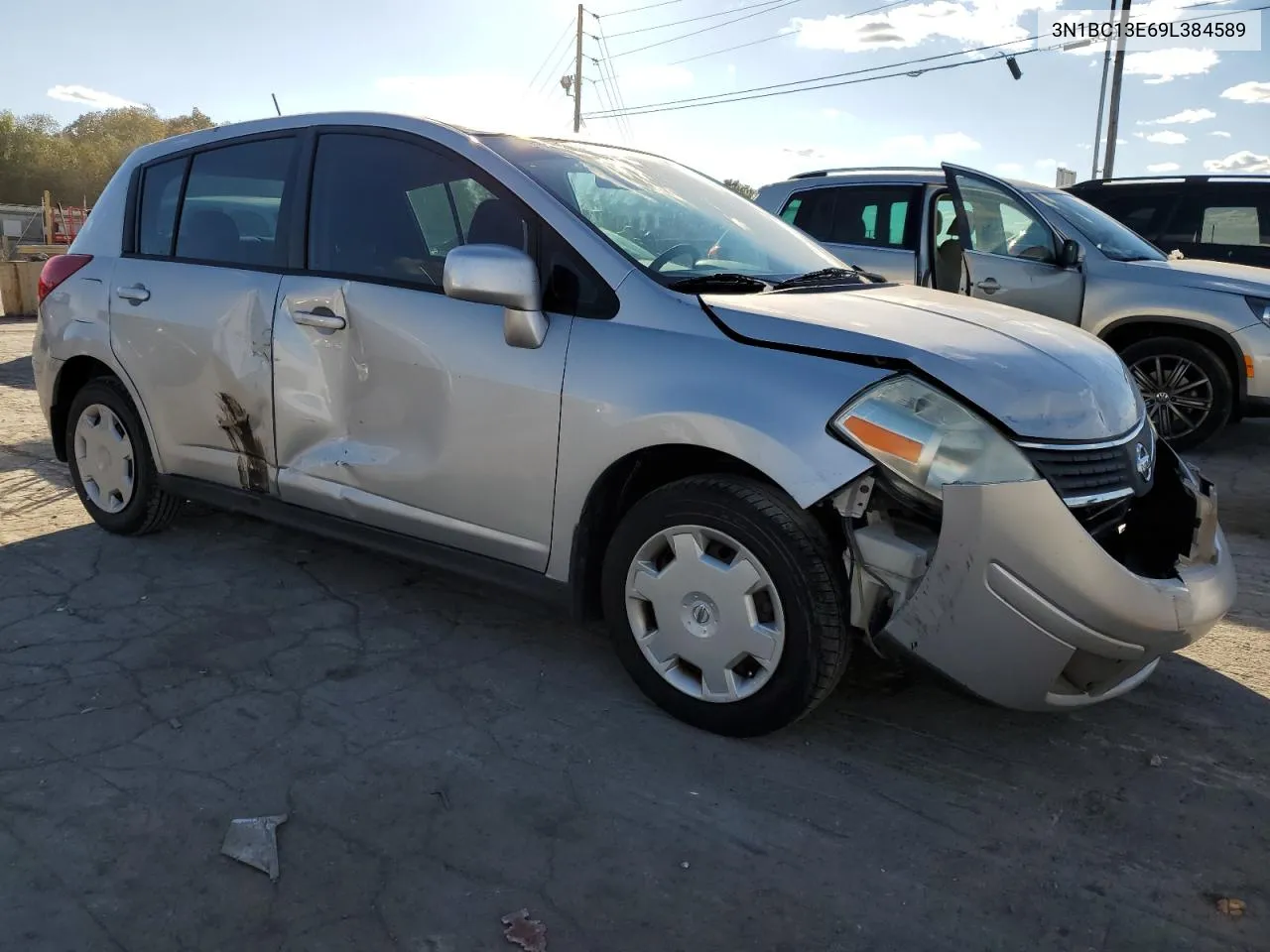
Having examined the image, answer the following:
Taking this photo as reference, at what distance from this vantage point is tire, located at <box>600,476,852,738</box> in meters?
2.63

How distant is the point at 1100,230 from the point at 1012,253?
787mm

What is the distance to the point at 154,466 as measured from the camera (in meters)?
4.33

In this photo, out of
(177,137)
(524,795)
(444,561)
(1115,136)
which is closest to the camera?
(524,795)

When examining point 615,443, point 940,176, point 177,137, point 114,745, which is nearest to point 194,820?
point 114,745

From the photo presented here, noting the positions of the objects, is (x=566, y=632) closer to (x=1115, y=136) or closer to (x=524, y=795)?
(x=524, y=795)

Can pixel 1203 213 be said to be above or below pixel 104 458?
above

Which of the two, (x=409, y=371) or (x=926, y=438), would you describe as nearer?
(x=926, y=438)

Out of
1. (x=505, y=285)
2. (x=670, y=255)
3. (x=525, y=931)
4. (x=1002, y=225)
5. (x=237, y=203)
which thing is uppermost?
(x=1002, y=225)

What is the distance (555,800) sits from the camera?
8.51 feet

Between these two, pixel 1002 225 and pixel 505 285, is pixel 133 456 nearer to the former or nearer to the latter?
pixel 505 285

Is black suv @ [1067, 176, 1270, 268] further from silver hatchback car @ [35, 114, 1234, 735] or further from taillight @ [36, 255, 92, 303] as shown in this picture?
taillight @ [36, 255, 92, 303]

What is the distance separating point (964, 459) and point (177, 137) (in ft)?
11.9

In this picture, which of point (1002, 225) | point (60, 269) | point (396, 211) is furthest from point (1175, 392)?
point (60, 269)

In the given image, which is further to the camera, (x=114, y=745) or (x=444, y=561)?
(x=444, y=561)
